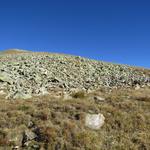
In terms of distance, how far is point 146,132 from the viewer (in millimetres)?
16375

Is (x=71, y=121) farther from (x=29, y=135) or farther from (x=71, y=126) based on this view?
(x=29, y=135)

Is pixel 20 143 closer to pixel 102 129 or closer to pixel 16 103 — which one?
pixel 102 129

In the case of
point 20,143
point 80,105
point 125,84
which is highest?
point 125,84

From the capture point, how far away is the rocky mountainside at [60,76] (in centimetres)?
2777

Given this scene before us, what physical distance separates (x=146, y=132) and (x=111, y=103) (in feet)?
15.0

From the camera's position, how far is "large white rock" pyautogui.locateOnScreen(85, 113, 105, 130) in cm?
1663

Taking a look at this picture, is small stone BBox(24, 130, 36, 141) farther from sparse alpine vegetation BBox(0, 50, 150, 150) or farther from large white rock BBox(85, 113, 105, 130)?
large white rock BBox(85, 113, 105, 130)

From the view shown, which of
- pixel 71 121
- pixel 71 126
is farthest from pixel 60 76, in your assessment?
pixel 71 126

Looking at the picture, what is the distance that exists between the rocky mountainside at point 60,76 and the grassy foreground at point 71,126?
195 inches

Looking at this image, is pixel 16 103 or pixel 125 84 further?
pixel 125 84

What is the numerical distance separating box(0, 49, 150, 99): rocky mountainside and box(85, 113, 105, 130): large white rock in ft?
23.4

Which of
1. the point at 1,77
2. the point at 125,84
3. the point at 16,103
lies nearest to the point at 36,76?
the point at 1,77

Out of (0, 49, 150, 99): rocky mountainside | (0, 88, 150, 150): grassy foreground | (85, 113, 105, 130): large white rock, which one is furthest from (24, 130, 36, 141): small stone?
(0, 49, 150, 99): rocky mountainside

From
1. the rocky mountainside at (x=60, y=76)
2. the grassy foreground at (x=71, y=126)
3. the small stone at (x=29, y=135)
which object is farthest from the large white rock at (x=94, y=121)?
the rocky mountainside at (x=60, y=76)
